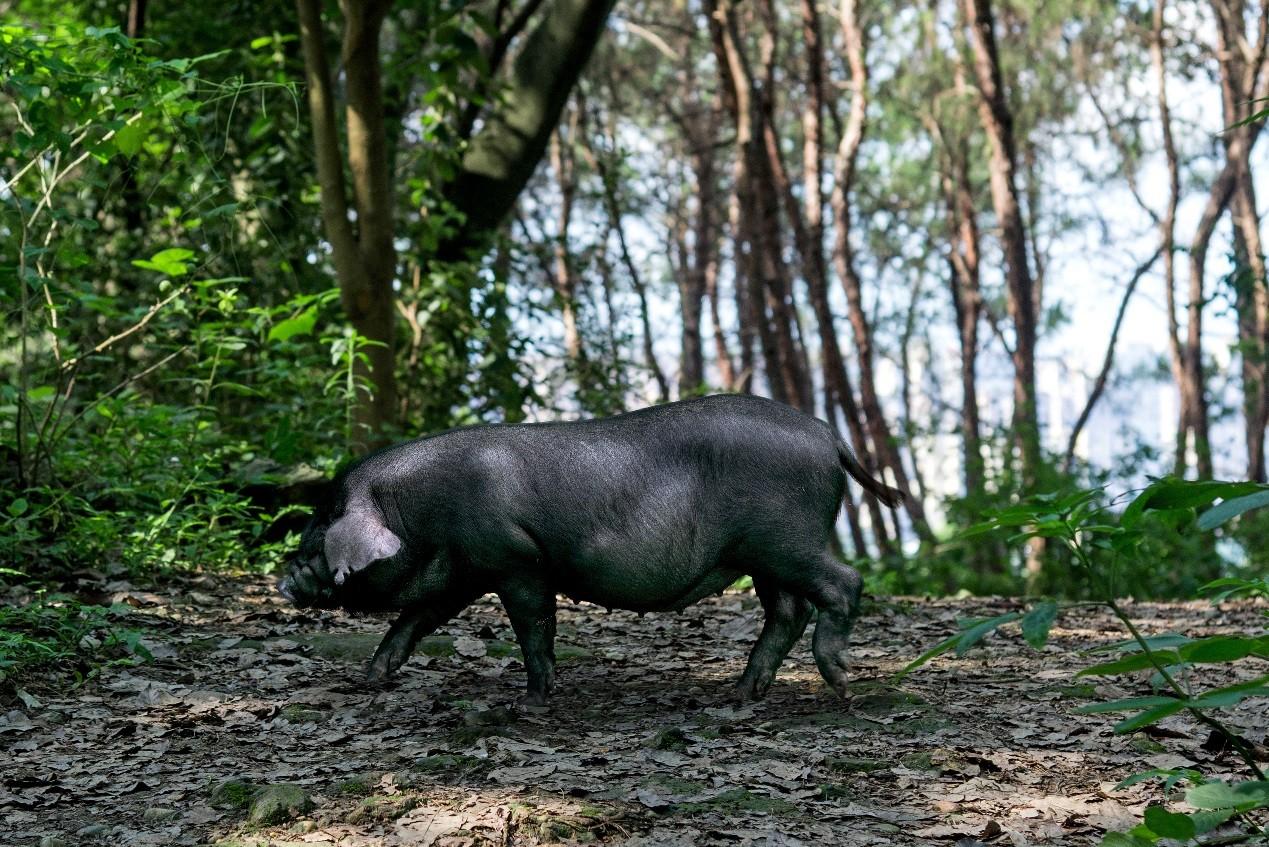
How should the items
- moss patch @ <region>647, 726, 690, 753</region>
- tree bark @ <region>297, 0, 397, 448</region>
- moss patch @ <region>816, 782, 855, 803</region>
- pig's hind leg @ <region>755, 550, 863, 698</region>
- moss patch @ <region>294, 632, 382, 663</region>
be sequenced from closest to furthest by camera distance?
1. moss patch @ <region>816, 782, 855, 803</region>
2. moss patch @ <region>647, 726, 690, 753</region>
3. pig's hind leg @ <region>755, 550, 863, 698</region>
4. moss patch @ <region>294, 632, 382, 663</region>
5. tree bark @ <region>297, 0, 397, 448</region>

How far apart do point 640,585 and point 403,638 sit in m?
0.95

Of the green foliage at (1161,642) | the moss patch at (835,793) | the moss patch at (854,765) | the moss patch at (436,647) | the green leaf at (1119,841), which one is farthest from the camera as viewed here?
the moss patch at (436,647)

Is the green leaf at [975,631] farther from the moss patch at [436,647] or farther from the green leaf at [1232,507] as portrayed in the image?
the moss patch at [436,647]

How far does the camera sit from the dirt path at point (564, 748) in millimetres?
3527

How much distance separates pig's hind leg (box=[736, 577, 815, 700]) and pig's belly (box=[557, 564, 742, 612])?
8.7 inches

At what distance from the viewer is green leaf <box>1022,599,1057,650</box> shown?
2.49 metres

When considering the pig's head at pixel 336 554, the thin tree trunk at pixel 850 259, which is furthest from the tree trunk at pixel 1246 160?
the pig's head at pixel 336 554

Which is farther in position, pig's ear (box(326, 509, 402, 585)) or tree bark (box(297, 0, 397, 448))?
tree bark (box(297, 0, 397, 448))

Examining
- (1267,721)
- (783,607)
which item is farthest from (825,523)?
(1267,721)

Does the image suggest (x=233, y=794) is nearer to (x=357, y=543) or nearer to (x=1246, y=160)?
(x=357, y=543)

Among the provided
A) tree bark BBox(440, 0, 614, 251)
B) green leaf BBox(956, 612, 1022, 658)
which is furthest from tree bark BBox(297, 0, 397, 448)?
green leaf BBox(956, 612, 1022, 658)

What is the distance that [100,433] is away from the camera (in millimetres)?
7523

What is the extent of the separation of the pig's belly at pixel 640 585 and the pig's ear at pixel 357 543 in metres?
0.61

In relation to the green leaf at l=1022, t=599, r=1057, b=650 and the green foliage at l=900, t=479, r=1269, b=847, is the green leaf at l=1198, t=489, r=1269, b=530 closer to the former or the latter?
the green foliage at l=900, t=479, r=1269, b=847
